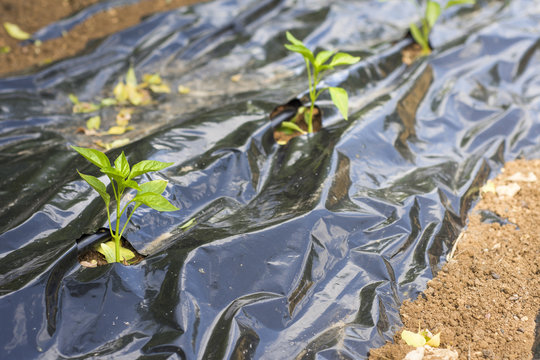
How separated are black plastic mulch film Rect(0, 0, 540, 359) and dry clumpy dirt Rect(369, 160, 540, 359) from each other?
0.07 metres

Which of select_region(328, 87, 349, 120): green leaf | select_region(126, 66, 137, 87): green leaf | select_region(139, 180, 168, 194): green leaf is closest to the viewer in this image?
select_region(139, 180, 168, 194): green leaf

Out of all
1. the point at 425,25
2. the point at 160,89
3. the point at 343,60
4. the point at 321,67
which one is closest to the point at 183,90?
the point at 160,89

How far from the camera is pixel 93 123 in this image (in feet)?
8.65

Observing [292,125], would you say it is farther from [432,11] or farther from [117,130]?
[432,11]

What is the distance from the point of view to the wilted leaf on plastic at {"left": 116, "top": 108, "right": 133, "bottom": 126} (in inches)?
105

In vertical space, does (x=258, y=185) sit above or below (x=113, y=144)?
below

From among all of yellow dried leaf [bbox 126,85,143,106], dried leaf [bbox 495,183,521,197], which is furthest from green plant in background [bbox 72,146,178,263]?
dried leaf [bbox 495,183,521,197]

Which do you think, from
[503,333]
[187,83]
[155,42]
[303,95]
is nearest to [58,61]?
[155,42]

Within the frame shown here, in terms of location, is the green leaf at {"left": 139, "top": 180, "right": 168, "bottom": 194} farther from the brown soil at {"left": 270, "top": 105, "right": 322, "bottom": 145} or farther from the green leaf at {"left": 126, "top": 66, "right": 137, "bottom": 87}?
the green leaf at {"left": 126, "top": 66, "right": 137, "bottom": 87}

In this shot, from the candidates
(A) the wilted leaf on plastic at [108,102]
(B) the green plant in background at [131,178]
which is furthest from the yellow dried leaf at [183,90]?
(B) the green plant in background at [131,178]

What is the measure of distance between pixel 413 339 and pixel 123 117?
1982 mm

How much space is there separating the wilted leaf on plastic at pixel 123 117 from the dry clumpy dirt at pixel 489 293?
182 cm

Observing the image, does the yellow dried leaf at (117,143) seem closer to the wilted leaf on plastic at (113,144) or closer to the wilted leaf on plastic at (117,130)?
the wilted leaf on plastic at (113,144)

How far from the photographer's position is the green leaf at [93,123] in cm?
261
